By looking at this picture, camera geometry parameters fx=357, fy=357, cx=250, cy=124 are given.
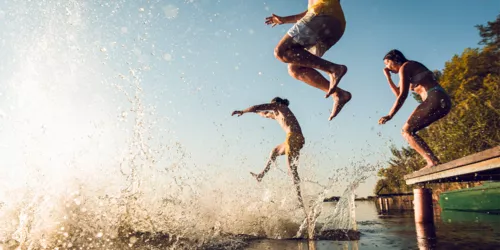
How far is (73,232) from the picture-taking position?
5.57 metres

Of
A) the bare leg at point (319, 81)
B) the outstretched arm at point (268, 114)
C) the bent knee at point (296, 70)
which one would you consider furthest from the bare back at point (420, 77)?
the outstretched arm at point (268, 114)

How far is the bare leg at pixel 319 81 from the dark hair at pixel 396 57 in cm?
131

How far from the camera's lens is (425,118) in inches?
197

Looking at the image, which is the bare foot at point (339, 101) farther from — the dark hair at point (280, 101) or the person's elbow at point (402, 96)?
the dark hair at point (280, 101)

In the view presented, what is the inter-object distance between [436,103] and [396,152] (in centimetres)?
2712

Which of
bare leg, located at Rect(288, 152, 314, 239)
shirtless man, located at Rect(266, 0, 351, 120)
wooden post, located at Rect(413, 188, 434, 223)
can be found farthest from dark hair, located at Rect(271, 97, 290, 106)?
shirtless man, located at Rect(266, 0, 351, 120)

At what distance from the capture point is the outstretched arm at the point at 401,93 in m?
5.10

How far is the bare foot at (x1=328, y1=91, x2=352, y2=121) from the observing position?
4539 mm

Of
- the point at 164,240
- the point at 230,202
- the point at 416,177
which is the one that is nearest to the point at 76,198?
the point at 164,240

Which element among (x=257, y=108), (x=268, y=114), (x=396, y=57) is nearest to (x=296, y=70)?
(x=396, y=57)

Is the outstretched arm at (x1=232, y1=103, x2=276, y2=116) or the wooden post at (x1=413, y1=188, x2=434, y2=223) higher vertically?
the outstretched arm at (x1=232, y1=103, x2=276, y2=116)

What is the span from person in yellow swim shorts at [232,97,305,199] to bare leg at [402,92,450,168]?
7.43 ft

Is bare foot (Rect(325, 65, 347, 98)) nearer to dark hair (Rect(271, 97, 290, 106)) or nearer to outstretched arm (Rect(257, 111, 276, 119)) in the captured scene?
dark hair (Rect(271, 97, 290, 106))

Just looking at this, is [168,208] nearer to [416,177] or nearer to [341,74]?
[341,74]
